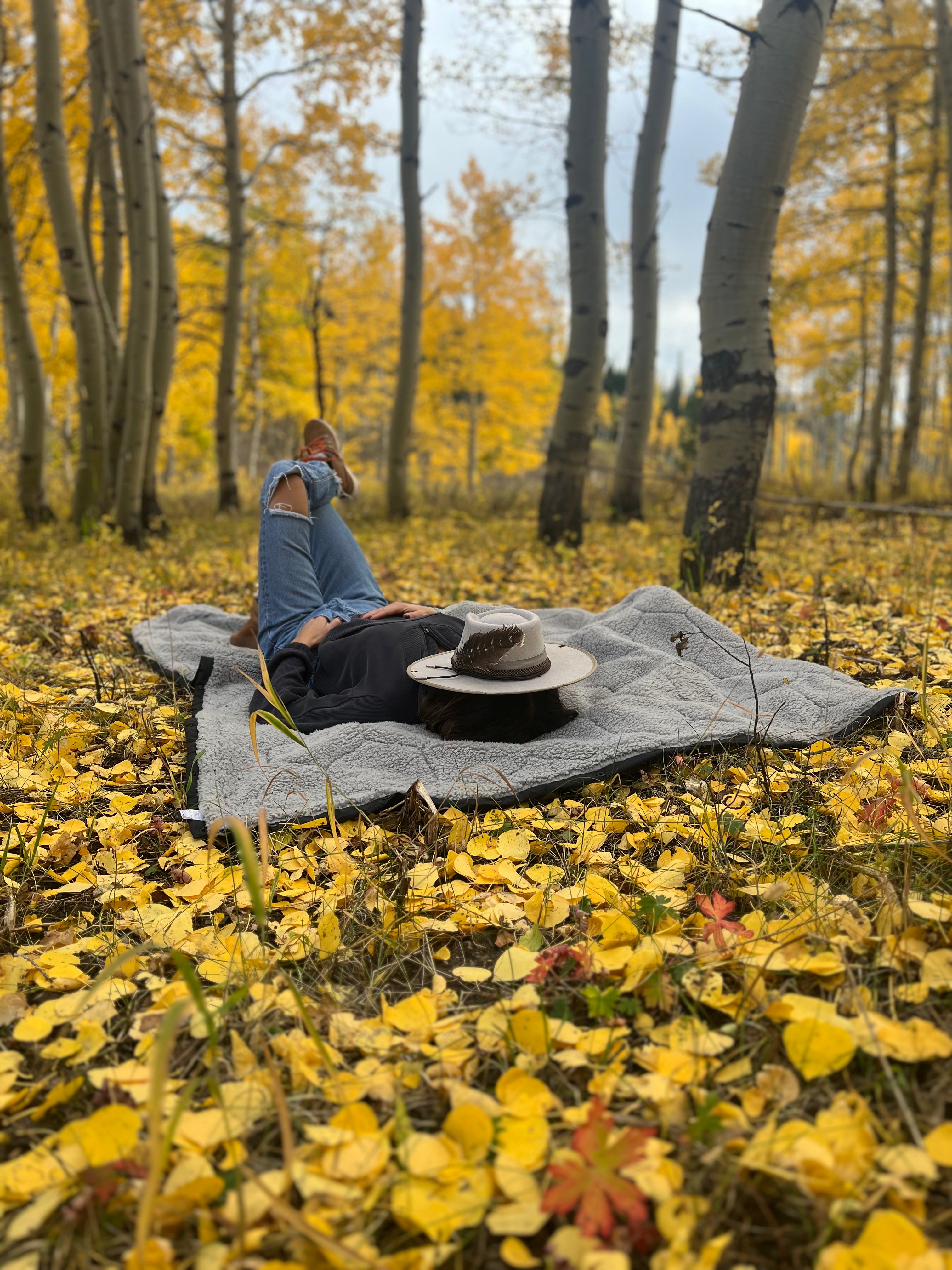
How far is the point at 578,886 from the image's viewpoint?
1.53 m

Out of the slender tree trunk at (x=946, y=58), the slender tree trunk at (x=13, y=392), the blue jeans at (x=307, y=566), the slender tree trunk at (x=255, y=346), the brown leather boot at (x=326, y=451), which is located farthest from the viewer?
the slender tree trunk at (x=255, y=346)

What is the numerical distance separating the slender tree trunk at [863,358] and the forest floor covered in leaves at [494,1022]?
986 cm

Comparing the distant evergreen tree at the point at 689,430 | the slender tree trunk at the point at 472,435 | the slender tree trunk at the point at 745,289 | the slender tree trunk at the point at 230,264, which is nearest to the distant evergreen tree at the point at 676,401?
the distant evergreen tree at the point at 689,430

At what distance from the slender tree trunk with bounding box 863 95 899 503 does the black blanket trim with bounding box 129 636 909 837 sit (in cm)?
864

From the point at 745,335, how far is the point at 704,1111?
4.05m

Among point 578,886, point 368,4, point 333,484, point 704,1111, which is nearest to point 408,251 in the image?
point 368,4

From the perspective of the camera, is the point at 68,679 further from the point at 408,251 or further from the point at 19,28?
the point at 19,28

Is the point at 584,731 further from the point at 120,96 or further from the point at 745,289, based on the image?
the point at 120,96

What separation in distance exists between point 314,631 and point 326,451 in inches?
41.1

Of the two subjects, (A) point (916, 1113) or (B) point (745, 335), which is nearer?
(A) point (916, 1113)

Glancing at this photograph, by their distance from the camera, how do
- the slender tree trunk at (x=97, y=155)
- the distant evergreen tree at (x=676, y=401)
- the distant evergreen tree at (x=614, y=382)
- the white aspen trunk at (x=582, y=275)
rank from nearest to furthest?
the white aspen trunk at (x=582, y=275)
the slender tree trunk at (x=97, y=155)
the distant evergreen tree at (x=614, y=382)
the distant evergreen tree at (x=676, y=401)

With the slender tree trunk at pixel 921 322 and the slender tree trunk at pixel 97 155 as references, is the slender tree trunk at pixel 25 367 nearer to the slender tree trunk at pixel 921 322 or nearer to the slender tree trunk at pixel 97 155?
the slender tree trunk at pixel 97 155

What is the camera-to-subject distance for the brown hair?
2.30 meters

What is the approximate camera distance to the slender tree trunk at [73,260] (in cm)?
613
